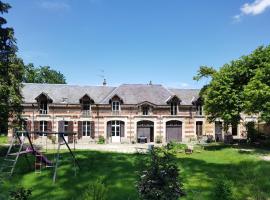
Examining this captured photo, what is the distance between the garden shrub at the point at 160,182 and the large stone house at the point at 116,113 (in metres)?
31.9

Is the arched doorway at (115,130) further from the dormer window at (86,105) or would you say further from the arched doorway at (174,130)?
the arched doorway at (174,130)

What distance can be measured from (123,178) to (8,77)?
14.7 m

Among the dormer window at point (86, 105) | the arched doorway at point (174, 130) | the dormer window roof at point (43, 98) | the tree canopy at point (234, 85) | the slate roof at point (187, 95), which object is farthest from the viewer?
the slate roof at point (187, 95)

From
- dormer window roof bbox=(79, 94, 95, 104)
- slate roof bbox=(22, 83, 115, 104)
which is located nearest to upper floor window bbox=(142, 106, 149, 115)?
slate roof bbox=(22, 83, 115, 104)

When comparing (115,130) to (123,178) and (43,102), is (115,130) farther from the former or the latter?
(123,178)

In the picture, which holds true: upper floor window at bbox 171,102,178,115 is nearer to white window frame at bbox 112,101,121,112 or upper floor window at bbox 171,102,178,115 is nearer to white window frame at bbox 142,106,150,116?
white window frame at bbox 142,106,150,116

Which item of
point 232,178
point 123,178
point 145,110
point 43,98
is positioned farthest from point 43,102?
point 232,178

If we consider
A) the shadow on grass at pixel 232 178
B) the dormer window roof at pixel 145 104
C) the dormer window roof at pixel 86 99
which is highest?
the dormer window roof at pixel 86 99

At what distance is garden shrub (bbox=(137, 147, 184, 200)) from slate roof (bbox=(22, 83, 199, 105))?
32.2 metres

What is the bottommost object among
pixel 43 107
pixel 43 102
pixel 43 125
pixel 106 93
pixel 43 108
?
pixel 43 125

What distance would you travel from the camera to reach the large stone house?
4081 centimetres

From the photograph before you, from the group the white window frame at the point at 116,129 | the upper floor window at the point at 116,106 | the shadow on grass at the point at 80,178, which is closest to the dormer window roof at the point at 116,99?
the upper floor window at the point at 116,106

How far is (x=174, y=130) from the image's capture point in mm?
43844

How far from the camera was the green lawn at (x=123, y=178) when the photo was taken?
46.2ft
